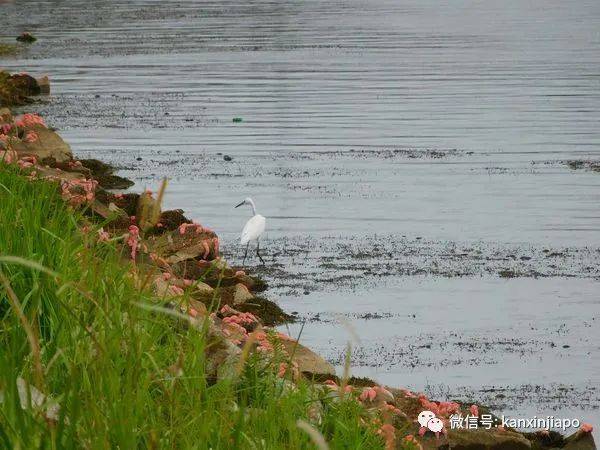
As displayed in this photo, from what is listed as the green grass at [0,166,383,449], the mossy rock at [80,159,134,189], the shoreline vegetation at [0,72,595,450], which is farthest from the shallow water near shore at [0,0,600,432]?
the green grass at [0,166,383,449]

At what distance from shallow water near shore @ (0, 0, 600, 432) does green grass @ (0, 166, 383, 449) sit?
1.17m

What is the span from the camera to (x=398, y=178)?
2075cm

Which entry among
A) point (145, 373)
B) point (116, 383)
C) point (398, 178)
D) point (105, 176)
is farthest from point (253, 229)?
point (116, 383)

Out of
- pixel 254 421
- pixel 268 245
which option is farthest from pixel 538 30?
pixel 254 421

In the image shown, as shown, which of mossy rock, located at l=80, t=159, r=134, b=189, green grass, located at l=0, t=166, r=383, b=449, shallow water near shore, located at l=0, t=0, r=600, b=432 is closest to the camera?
green grass, located at l=0, t=166, r=383, b=449

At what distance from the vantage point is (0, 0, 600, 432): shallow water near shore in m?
11.9

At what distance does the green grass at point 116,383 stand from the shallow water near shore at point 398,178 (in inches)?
46.0

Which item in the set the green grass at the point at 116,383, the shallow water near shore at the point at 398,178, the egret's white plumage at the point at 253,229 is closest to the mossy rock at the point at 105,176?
the shallow water near shore at the point at 398,178

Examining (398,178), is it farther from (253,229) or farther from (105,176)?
(253,229)

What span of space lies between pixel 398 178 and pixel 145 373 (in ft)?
48.0

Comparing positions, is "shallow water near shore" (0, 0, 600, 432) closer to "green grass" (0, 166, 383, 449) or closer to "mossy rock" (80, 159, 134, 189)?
"mossy rock" (80, 159, 134, 189)

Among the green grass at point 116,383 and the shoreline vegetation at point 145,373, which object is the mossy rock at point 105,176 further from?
the green grass at point 116,383

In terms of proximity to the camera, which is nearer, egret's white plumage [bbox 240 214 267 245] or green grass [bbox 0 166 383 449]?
green grass [bbox 0 166 383 449]

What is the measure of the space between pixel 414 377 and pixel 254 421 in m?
4.92
